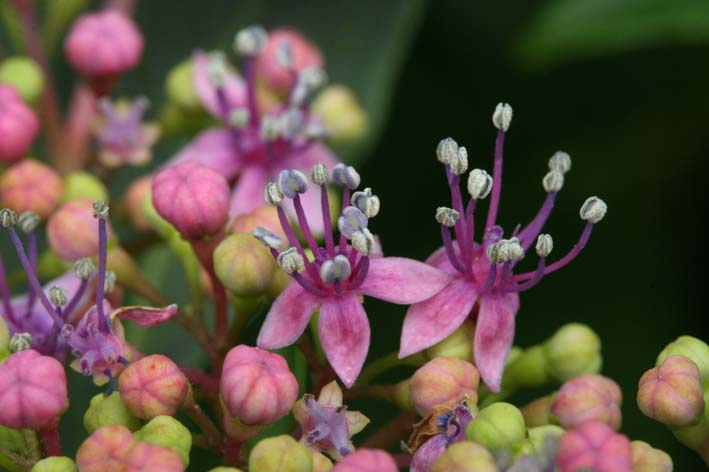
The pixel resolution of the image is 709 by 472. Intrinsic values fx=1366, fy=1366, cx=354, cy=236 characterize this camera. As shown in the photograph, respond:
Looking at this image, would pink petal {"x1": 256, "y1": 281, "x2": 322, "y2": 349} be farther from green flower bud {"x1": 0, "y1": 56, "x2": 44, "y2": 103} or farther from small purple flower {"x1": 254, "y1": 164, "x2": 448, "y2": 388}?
green flower bud {"x1": 0, "y1": 56, "x2": 44, "y2": 103}

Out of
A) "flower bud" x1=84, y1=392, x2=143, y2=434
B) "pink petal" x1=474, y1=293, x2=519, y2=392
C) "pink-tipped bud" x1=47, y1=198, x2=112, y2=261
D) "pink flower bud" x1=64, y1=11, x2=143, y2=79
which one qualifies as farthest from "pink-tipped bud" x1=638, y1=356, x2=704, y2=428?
"pink flower bud" x1=64, y1=11, x2=143, y2=79

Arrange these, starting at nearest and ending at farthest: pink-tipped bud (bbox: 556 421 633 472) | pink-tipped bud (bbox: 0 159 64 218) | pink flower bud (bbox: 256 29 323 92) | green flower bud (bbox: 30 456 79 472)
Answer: pink-tipped bud (bbox: 556 421 633 472) < green flower bud (bbox: 30 456 79 472) < pink-tipped bud (bbox: 0 159 64 218) < pink flower bud (bbox: 256 29 323 92)

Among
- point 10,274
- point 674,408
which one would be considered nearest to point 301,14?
point 10,274

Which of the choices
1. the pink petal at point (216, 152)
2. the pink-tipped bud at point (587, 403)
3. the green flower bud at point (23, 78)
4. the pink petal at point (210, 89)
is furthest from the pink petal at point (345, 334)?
the green flower bud at point (23, 78)

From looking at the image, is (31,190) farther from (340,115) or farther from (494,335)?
(494,335)

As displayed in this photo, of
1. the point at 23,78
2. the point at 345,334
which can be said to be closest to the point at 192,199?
the point at 345,334

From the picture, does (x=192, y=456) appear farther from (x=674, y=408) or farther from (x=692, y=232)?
(x=692, y=232)
